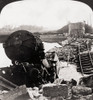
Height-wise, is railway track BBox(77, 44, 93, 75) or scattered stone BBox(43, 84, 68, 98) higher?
railway track BBox(77, 44, 93, 75)

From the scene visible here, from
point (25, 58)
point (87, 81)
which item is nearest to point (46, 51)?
point (25, 58)

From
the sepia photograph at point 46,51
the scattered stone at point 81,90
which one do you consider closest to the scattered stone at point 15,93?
the sepia photograph at point 46,51

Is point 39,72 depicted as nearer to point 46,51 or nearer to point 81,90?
point 46,51

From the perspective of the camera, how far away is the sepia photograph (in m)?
1.35

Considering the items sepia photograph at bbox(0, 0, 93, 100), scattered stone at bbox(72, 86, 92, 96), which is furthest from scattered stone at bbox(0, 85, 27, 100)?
scattered stone at bbox(72, 86, 92, 96)

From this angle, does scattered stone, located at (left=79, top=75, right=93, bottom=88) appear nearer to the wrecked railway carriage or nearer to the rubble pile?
the rubble pile

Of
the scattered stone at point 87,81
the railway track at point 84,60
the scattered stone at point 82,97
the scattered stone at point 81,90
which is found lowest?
the scattered stone at point 82,97

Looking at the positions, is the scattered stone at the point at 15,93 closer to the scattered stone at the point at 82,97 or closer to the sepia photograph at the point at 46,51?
the sepia photograph at the point at 46,51

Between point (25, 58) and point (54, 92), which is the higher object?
point (25, 58)

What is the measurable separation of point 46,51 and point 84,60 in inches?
9.4

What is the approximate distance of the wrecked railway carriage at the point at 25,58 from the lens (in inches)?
54.4

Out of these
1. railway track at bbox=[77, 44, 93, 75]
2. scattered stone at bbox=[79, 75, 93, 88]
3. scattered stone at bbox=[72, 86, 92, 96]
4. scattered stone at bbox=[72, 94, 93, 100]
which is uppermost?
railway track at bbox=[77, 44, 93, 75]

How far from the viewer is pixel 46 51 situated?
139 cm

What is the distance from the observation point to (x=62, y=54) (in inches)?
55.7
